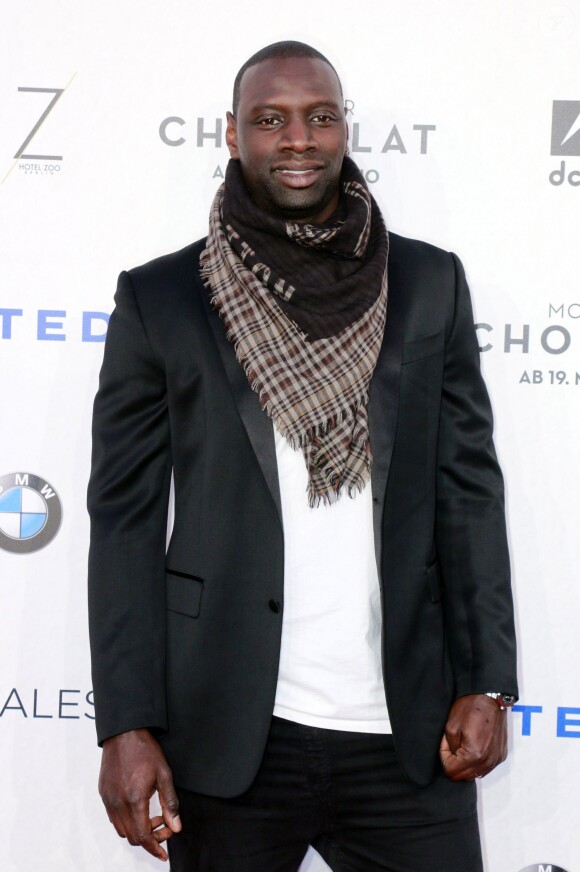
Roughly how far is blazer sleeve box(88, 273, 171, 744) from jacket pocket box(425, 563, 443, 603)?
49 cm

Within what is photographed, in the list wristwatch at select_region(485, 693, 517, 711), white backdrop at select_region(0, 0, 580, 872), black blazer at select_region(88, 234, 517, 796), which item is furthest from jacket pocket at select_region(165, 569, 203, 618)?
white backdrop at select_region(0, 0, 580, 872)

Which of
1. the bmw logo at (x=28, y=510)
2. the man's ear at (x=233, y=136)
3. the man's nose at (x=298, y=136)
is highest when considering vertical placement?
the man's ear at (x=233, y=136)

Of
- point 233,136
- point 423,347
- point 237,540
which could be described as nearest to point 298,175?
point 233,136

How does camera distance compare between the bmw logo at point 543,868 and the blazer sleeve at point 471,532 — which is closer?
the blazer sleeve at point 471,532

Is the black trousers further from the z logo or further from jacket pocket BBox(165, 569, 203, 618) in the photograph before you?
the z logo

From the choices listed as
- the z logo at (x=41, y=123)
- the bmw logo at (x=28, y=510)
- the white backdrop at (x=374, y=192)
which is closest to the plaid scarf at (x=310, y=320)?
the white backdrop at (x=374, y=192)

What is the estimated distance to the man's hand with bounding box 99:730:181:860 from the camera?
1.67m

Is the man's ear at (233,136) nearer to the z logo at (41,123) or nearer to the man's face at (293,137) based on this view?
the man's face at (293,137)

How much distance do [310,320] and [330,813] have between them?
88 cm

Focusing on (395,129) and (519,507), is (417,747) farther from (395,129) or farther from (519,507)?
(395,129)

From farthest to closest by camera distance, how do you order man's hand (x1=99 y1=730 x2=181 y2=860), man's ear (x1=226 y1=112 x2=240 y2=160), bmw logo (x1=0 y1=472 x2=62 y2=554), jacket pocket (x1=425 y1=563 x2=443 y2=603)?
bmw logo (x1=0 y1=472 x2=62 y2=554)
man's ear (x1=226 y1=112 x2=240 y2=160)
jacket pocket (x1=425 y1=563 x2=443 y2=603)
man's hand (x1=99 y1=730 x2=181 y2=860)

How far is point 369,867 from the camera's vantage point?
1786 millimetres

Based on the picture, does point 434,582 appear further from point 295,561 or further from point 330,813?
point 330,813

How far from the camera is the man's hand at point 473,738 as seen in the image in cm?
171
